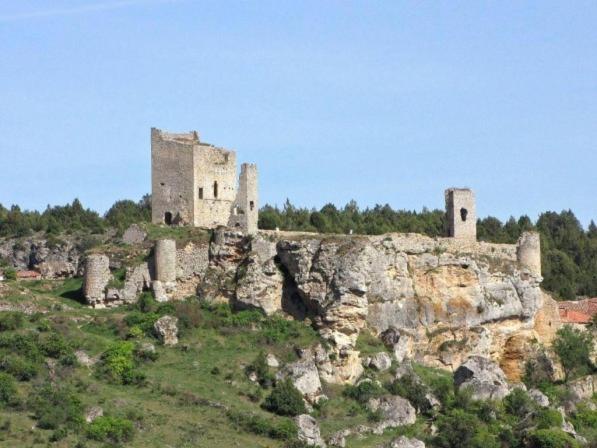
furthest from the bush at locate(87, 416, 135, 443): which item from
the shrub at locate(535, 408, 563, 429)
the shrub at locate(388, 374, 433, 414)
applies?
the shrub at locate(535, 408, 563, 429)

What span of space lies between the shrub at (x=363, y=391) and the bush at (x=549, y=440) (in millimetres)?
5982

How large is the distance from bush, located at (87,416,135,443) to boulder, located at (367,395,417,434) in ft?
32.5

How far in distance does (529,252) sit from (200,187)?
1511 cm

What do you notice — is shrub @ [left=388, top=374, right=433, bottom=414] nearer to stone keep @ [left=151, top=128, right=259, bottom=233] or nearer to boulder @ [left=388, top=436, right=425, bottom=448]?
boulder @ [left=388, top=436, right=425, bottom=448]

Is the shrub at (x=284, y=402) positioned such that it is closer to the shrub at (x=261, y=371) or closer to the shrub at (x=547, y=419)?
the shrub at (x=261, y=371)

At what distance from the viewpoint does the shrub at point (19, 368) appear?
66688 millimetres

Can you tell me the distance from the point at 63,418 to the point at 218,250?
1327 centimetres

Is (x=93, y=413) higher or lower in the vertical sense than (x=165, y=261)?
lower

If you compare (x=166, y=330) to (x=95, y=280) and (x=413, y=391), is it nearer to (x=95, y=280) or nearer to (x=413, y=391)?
(x=95, y=280)

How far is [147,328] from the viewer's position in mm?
71562

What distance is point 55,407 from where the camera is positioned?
211 feet

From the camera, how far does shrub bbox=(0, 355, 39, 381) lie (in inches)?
2625

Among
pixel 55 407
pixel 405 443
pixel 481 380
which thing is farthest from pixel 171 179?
pixel 405 443

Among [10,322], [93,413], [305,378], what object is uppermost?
[10,322]
